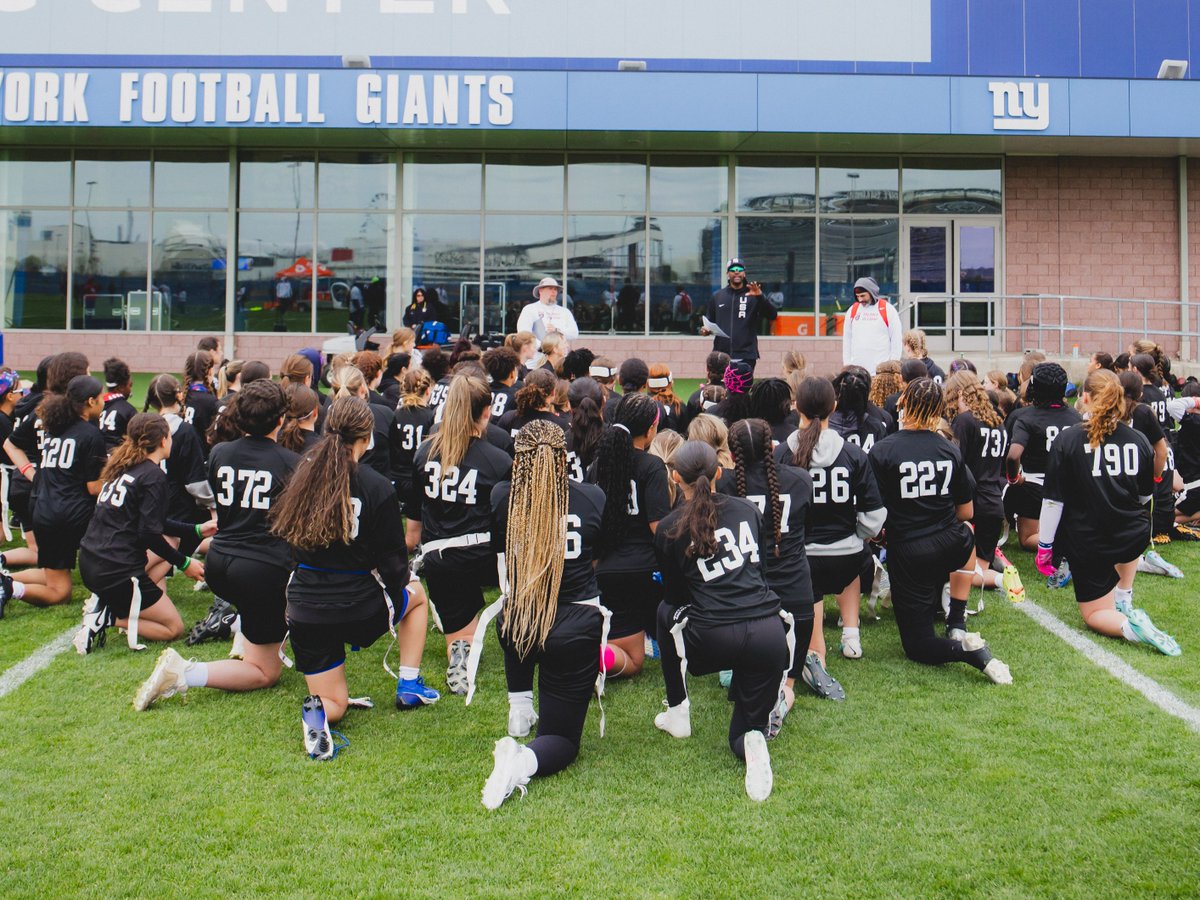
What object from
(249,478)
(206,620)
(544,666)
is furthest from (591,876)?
(206,620)

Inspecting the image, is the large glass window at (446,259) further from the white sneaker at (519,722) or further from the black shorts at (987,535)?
the white sneaker at (519,722)

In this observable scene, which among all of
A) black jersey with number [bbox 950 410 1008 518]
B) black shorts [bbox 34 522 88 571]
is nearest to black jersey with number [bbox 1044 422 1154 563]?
black jersey with number [bbox 950 410 1008 518]

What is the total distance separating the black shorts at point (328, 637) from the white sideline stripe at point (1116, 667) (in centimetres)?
396

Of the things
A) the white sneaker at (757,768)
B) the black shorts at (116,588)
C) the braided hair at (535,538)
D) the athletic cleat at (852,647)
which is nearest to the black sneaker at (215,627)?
the black shorts at (116,588)

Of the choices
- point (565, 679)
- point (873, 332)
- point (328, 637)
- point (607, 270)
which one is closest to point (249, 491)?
point (328, 637)

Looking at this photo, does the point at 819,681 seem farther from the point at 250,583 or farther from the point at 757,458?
the point at 250,583

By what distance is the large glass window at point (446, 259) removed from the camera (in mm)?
18984

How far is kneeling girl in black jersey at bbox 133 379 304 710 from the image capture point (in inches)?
220

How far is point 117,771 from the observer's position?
4.95m

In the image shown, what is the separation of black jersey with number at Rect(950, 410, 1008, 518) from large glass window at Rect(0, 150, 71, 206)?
16.9m

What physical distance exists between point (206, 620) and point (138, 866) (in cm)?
293

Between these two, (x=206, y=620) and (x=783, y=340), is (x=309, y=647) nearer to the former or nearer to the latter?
(x=206, y=620)

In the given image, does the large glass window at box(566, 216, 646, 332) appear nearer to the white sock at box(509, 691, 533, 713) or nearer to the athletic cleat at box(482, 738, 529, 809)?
the white sock at box(509, 691, 533, 713)

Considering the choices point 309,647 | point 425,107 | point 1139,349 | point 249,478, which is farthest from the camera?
point 425,107
